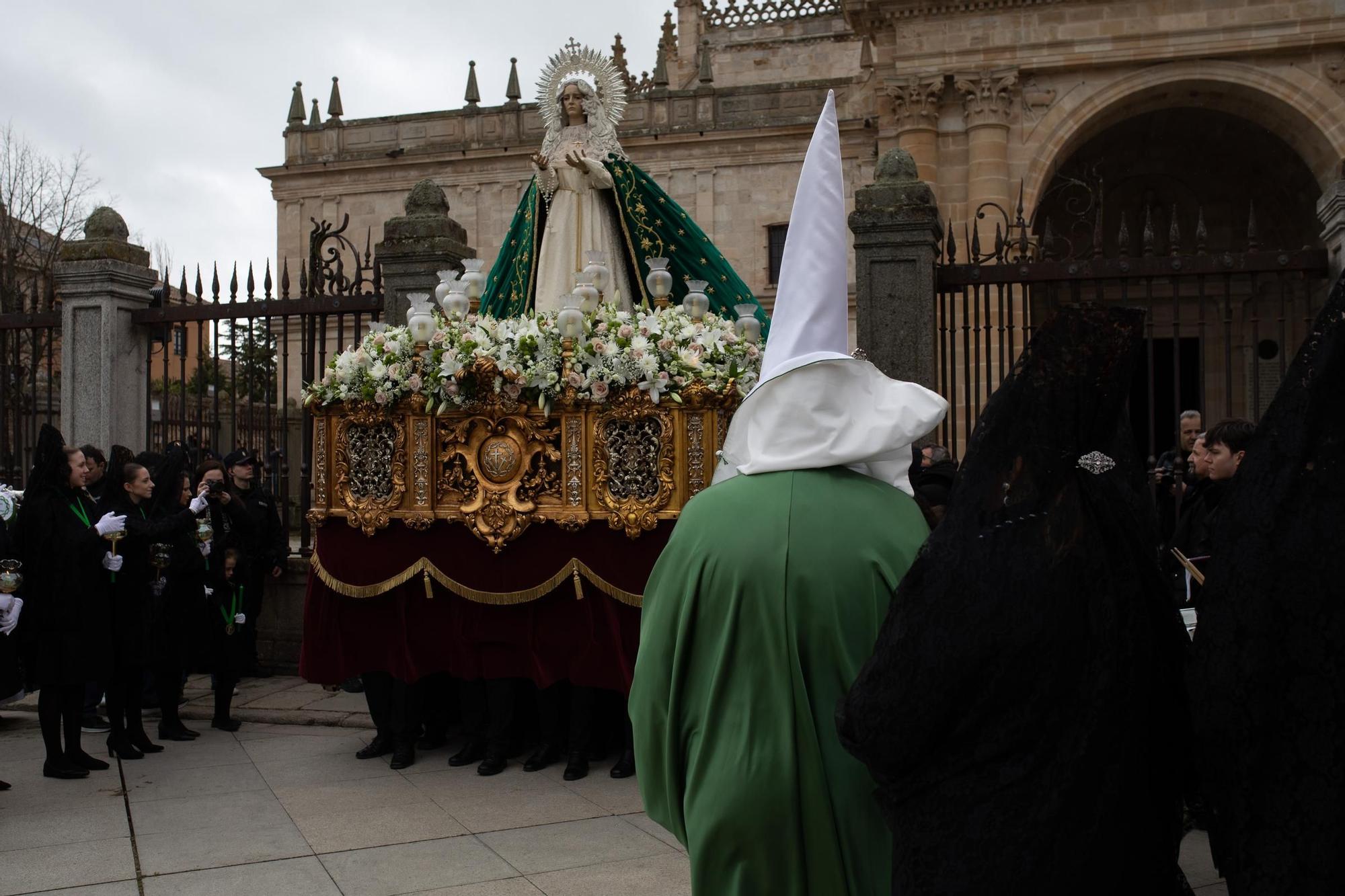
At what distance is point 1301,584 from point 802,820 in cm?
105

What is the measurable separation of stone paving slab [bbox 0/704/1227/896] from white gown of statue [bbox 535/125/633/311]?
271cm

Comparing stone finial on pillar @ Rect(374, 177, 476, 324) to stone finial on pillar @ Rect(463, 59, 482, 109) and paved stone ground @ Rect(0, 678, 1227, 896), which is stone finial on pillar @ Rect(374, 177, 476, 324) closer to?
paved stone ground @ Rect(0, 678, 1227, 896)

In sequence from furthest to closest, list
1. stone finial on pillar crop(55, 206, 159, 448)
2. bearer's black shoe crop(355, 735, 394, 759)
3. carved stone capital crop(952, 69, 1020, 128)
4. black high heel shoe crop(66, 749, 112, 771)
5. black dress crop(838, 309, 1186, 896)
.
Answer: carved stone capital crop(952, 69, 1020, 128)
stone finial on pillar crop(55, 206, 159, 448)
bearer's black shoe crop(355, 735, 394, 759)
black high heel shoe crop(66, 749, 112, 771)
black dress crop(838, 309, 1186, 896)

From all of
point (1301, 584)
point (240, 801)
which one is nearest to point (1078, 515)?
point (1301, 584)

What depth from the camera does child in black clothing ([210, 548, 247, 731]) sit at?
7098mm

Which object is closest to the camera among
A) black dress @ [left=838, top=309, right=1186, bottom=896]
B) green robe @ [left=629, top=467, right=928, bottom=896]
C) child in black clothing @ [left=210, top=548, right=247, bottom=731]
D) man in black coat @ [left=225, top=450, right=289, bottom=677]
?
black dress @ [left=838, top=309, right=1186, bottom=896]

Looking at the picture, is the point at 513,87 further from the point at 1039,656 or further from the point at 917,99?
the point at 1039,656

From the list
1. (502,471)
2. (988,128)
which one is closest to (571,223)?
(502,471)

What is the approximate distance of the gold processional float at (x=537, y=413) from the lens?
564 centimetres

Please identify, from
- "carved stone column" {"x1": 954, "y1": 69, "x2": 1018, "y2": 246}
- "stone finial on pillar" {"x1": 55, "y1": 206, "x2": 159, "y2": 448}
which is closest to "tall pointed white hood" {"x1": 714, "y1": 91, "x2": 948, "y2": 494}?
"stone finial on pillar" {"x1": 55, "y1": 206, "x2": 159, "y2": 448}

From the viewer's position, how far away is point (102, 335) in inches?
363

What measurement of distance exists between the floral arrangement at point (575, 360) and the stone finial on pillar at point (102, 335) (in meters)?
4.35

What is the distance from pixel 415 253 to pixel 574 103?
6.80 feet

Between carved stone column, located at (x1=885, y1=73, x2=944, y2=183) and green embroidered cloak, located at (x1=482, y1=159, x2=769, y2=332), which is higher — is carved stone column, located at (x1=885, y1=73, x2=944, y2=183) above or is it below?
above
